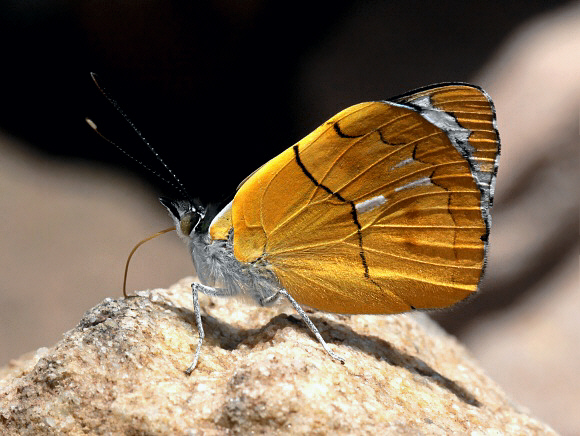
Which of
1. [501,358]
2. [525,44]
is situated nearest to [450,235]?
[501,358]

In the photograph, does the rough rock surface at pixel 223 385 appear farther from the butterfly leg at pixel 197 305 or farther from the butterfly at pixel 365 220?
the butterfly at pixel 365 220

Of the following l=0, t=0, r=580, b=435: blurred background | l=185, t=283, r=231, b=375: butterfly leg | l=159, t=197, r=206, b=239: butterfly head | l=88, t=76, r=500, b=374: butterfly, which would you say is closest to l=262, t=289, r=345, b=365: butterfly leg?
l=88, t=76, r=500, b=374: butterfly

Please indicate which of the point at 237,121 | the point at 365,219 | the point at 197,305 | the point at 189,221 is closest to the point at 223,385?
the point at 197,305

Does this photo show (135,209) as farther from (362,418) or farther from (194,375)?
(362,418)

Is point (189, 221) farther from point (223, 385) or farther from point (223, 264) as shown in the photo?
point (223, 385)

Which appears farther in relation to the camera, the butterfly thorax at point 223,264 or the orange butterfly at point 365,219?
the butterfly thorax at point 223,264

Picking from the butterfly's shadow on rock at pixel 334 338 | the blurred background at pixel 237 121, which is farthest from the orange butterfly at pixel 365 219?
the blurred background at pixel 237 121
